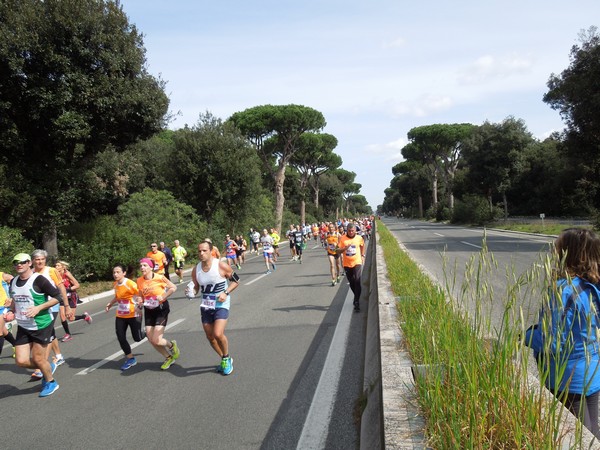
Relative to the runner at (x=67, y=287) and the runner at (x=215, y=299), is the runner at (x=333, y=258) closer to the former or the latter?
the runner at (x=67, y=287)

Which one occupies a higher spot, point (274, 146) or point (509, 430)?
point (274, 146)

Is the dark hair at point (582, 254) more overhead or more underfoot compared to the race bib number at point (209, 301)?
more overhead

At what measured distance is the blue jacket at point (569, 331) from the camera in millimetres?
2189

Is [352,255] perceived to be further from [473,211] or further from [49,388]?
[473,211]

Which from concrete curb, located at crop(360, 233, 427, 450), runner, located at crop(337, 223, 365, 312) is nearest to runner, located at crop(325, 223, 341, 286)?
runner, located at crop(337, 223, 365, 312)

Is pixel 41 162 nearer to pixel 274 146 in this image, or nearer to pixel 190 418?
pixel 190 418

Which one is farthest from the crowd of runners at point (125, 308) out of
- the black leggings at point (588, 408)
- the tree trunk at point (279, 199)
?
the tree trunk at point (279, 199)

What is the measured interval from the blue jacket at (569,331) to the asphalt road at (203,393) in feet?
6.09

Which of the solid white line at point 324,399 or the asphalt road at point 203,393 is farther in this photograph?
the asphalt road at point 203,393

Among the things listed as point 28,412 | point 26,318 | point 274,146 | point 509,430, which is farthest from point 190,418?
point 274,146

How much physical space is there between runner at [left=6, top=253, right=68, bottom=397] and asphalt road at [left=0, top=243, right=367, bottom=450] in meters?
0.35

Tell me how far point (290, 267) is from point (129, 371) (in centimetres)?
1345

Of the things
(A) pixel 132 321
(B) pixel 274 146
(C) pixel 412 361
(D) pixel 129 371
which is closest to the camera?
(C) pixel 412 361

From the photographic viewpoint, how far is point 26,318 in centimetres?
537
